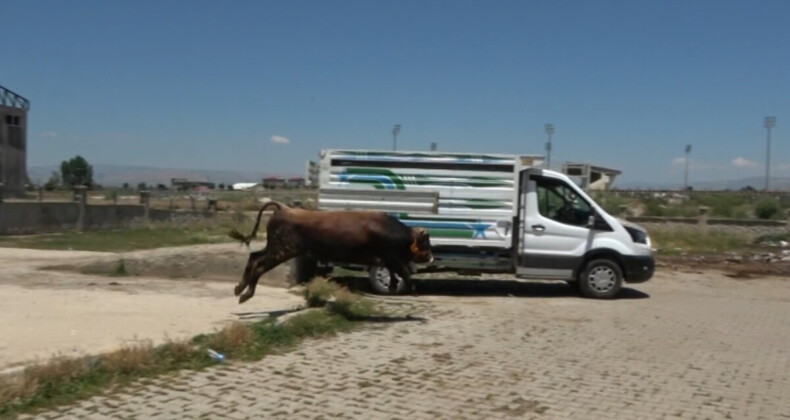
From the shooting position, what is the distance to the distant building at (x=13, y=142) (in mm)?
47094

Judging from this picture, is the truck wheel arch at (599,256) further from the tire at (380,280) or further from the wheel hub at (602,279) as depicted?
the tire at (380,280)

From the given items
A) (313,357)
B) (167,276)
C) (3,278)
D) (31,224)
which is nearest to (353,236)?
(313,357)

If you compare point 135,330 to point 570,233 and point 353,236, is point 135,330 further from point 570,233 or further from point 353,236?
point 570,233

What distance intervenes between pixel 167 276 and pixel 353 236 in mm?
5880

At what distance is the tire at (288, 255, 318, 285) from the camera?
14.8 metres

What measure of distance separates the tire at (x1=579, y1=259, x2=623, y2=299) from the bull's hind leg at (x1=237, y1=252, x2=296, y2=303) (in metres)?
5.70

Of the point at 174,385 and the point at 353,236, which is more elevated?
the point at 353,236

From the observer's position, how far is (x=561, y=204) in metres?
14.9

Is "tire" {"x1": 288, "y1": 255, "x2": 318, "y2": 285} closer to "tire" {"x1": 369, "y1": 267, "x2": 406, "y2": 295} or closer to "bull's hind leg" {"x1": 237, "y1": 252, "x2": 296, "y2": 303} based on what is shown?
"tire" {"x1": 369, "y1": 267, "x2": 406, "y2": 295}

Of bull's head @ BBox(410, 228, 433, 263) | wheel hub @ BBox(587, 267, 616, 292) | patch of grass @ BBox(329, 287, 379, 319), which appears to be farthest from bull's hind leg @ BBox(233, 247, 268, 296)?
wheel hub @ BBox(587, 267, 616, 292)

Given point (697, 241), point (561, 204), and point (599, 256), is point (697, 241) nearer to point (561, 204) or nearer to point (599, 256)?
point (599, 256)

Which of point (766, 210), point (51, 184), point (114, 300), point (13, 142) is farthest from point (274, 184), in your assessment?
point (114, 300)

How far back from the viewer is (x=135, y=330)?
9859mm

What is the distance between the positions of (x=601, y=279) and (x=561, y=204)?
1.45 metres
